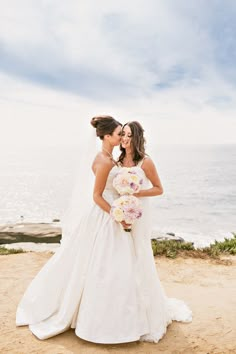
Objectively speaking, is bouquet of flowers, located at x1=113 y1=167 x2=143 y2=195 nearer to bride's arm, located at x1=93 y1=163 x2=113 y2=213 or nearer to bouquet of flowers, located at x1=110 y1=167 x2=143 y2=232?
bouquet of flowers, located at x1=110 y1=167 x2=143 y2=232

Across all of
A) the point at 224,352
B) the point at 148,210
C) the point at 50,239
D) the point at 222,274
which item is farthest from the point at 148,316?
the point at 50,239

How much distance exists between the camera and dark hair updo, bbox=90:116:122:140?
4.78m

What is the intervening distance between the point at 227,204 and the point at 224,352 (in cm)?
3554

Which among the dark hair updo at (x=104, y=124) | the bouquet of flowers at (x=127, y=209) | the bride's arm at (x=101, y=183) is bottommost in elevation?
the bouquet of flowers at (x=127, y=209)

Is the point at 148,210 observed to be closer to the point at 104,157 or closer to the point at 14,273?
the point at 104,157

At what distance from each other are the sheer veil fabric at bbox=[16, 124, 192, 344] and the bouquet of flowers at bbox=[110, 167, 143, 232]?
0.37 metres

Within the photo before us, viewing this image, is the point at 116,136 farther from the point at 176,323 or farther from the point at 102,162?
the point at 176,323

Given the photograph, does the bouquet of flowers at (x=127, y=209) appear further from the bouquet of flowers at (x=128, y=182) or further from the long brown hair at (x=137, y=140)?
the long brown hair at (x=137, y=140)

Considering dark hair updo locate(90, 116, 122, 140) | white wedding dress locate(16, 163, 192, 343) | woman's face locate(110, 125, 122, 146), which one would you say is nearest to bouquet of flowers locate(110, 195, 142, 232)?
white wedding dress locate(16, 163, 192, 343)

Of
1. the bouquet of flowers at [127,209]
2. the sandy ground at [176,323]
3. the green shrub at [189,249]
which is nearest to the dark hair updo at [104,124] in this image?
the bouquet of flowers at [127,209]

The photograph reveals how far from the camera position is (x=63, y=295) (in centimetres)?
508

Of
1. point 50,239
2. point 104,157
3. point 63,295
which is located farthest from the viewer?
point 50,239

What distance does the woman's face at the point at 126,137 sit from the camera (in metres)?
4.56

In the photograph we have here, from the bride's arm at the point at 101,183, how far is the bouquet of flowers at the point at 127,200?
12.6 inches
